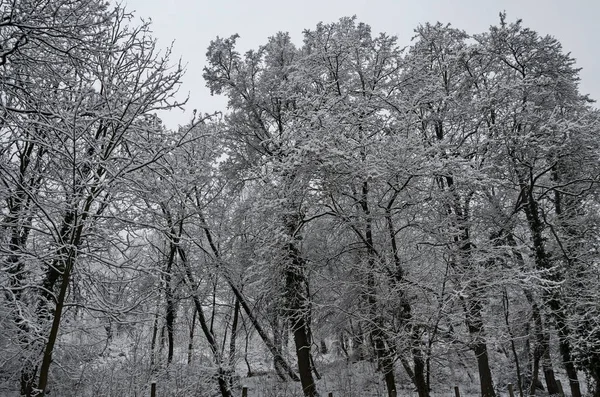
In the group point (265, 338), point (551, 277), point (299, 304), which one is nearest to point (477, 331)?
point (299, 304)

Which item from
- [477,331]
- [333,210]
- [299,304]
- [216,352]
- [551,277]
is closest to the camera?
[477,331]

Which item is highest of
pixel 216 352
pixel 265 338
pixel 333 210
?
pixel 333 210

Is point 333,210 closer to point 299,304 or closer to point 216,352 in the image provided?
point 299,304

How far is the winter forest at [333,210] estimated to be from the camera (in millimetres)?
5445

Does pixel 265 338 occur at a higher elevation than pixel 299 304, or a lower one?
lower

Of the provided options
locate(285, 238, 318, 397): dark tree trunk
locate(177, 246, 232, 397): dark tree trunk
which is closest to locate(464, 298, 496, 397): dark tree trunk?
locate(285, 238, 318, 397): dark tree trunk

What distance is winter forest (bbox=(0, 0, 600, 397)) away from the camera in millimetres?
5445

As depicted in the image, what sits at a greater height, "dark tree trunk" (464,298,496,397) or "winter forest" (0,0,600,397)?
"winter forest" (0,0,600,397)

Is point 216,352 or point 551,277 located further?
point 216,352

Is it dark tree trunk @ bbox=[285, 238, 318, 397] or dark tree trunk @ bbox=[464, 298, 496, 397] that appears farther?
dark tree trunk @ bbox=[285, 238, 318, 397]

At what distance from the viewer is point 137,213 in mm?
5980

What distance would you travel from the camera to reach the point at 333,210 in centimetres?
917

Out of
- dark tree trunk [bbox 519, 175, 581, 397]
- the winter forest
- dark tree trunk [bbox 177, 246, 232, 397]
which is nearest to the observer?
the winter forest

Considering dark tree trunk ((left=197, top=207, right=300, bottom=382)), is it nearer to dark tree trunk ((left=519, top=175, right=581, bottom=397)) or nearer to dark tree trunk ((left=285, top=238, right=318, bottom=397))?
dark tree trunk ((left=285, top=238, right=318, bottom=397))
